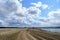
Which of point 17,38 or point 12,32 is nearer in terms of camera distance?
point 17,38

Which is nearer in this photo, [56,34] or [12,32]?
[56,34]

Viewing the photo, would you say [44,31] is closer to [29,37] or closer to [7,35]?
[29,37]

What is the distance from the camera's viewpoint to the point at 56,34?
1426 centimetres

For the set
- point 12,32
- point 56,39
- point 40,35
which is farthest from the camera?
point 12,32

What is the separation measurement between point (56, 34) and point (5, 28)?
339cm

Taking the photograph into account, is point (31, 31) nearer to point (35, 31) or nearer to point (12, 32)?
point (35, 31)

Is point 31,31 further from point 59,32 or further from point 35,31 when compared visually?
point 59,32

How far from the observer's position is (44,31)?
1452 centimetres

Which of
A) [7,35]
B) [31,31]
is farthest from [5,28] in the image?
[31,31]

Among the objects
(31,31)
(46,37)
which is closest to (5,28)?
(31,31)

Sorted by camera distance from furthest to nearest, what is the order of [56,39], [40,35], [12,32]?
1. [12,32]
2. [40,35]
3. [56,39]

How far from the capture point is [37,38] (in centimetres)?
1452

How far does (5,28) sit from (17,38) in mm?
1071

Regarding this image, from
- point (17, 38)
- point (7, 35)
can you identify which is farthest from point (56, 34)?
point (7, 35)
